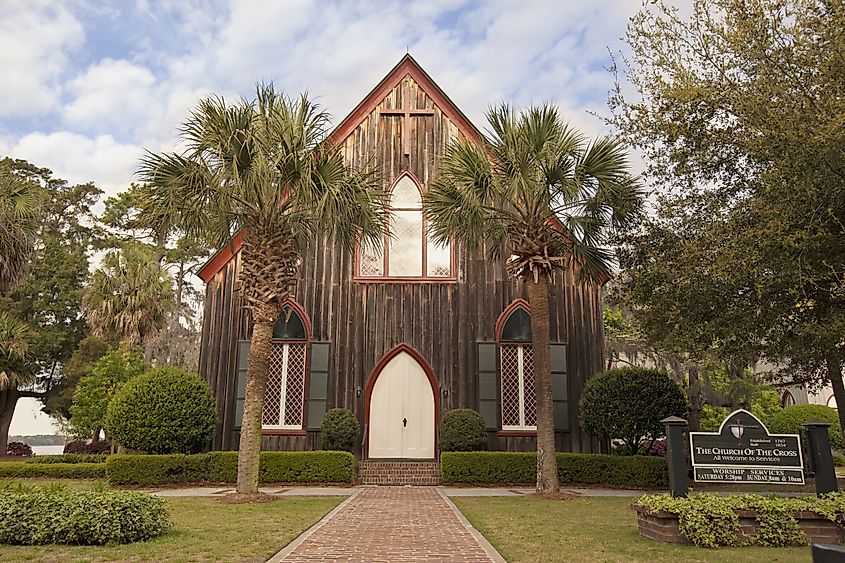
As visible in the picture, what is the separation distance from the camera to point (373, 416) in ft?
57.7

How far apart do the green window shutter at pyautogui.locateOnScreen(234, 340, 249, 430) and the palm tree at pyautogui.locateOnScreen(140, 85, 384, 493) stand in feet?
16.0

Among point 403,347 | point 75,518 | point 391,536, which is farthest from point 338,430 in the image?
point 75,518

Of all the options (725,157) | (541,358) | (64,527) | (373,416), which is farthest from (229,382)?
(725,157)

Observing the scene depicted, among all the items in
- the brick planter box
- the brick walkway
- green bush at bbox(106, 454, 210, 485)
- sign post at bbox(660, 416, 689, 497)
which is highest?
sign post at bbox(660, 416, 689, 497)

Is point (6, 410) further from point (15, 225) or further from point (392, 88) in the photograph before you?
point (392, 88)

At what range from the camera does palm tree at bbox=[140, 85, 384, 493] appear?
488 inches

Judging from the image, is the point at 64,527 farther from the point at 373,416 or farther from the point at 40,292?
the point at 40,292

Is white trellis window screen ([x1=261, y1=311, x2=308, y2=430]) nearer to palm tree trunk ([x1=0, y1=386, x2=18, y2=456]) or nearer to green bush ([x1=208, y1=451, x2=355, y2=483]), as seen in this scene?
green bush ([x1=208, y1=451, x2=355, y2=483])

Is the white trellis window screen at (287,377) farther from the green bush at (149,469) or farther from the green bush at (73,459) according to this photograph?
the green bush at (73,459)

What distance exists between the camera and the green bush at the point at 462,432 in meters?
16.0

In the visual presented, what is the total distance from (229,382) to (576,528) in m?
11.2

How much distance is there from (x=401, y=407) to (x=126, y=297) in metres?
12.6

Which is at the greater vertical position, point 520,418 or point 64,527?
point 520,418

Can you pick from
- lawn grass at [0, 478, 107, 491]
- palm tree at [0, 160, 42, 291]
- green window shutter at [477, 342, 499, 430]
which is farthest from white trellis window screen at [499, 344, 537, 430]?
palm tree at [0, 160, 42, 291]
